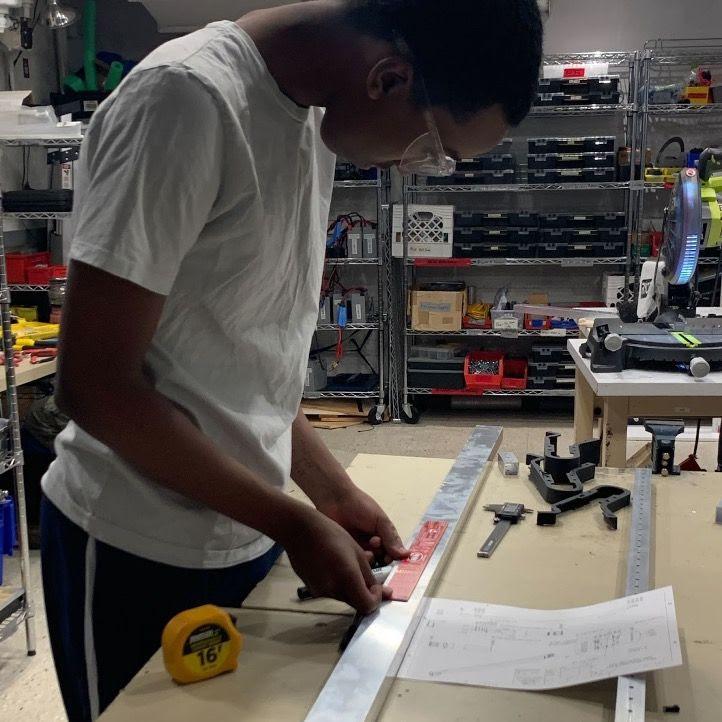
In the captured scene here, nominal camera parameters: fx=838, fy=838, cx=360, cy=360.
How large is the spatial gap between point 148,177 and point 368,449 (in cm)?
375

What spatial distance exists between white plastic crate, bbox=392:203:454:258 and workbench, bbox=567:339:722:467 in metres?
2.45

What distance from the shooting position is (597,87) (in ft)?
15.2

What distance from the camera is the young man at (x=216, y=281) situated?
0.71m

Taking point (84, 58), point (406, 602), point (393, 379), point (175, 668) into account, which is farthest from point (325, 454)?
point (84, 58)

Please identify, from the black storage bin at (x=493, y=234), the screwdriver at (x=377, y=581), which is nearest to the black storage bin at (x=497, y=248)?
the black storage bin at (x=493, y=234)

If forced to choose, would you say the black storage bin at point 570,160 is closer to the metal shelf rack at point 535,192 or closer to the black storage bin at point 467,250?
the metal shelf rack at point 535,192

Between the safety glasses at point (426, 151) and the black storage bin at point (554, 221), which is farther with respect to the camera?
the black storage bin at point (554, 221)

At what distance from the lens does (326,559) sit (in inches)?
32.5

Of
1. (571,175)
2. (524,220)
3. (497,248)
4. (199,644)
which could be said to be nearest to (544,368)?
(497,248)

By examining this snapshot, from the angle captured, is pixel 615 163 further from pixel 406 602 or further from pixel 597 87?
pixel 406 602

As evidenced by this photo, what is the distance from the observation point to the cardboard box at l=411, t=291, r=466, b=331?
4797 mm

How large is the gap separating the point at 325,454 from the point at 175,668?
1.26ft

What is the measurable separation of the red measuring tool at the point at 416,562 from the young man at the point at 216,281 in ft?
0.17

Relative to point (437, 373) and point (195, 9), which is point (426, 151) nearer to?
point (437, 373)
